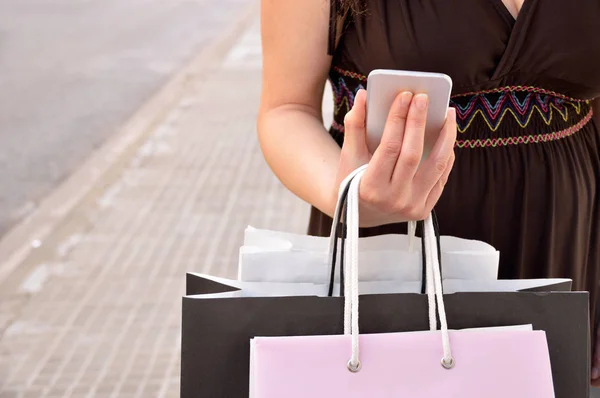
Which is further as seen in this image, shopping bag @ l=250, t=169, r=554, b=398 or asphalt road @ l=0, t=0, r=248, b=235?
asphalt road @ l=0, t=0, r=248, b=235

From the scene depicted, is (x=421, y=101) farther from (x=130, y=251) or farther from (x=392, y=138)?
(x=130, y=251)

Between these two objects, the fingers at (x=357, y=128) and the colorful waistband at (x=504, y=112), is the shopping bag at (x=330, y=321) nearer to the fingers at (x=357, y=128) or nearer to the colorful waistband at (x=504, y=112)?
the fingers at (x=357, y=128)

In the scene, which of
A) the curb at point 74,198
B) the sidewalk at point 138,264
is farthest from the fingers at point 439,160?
the curb at point 74,198

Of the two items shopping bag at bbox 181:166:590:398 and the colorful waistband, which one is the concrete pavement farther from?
shopping bag at bbox 181:166:590:398

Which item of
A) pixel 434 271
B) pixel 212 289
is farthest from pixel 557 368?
pixel 212 289

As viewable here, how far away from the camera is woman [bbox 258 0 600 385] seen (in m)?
1.13

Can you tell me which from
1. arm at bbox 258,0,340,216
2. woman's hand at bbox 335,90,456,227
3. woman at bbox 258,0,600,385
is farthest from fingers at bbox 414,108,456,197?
arm at bbox 258,0,340,216

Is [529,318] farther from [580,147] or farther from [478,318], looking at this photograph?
[580,147]

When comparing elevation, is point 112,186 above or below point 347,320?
below

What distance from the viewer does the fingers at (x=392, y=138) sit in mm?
819

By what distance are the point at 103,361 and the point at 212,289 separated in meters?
1.94

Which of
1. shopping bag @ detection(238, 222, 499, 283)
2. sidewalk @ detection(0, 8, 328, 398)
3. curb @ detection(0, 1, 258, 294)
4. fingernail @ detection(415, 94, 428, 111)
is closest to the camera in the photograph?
fingernail @ detection(415, 94, 428, 111)

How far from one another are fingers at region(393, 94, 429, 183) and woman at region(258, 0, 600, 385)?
14cm

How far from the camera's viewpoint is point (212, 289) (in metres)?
0.95
